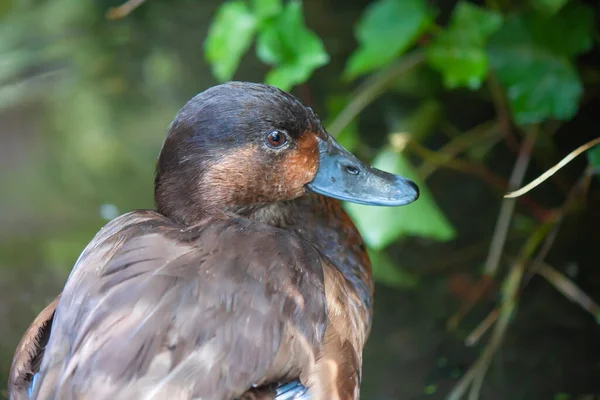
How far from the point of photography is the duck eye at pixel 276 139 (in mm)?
1352

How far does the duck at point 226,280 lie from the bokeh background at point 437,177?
415 millimetres

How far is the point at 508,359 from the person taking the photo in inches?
69.0

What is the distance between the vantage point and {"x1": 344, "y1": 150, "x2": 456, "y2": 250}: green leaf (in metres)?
1.83

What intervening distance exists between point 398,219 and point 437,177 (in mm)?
600

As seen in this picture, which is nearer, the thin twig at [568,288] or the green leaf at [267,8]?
the thin twig at [568,288]

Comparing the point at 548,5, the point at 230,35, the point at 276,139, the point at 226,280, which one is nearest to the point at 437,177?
the point at 548,5

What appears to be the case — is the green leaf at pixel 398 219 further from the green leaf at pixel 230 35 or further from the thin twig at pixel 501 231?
the green leaf at pixel 230 35

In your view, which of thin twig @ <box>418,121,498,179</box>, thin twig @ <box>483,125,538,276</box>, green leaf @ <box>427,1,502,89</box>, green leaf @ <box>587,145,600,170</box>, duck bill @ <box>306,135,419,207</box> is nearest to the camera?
duck bill @ <box>306,135,419,207</box>

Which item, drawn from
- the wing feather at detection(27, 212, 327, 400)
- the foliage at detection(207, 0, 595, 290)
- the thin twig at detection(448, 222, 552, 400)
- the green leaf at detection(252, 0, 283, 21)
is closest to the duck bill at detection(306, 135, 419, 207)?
the wing feather at detection(27, 212, 327, 400)

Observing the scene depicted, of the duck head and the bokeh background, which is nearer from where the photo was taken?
the duck head

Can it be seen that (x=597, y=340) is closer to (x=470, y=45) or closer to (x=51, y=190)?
(x=470, y=45)

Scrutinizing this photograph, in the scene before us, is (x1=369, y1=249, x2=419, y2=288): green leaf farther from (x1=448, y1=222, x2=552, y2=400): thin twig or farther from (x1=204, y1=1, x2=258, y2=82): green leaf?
(x1=204, y1=1, x2=258, y2=82): green leaf

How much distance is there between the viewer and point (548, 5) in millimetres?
1814

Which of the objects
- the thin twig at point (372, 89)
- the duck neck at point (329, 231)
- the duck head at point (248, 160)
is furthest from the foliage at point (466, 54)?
the duck head at point (248, 160)
